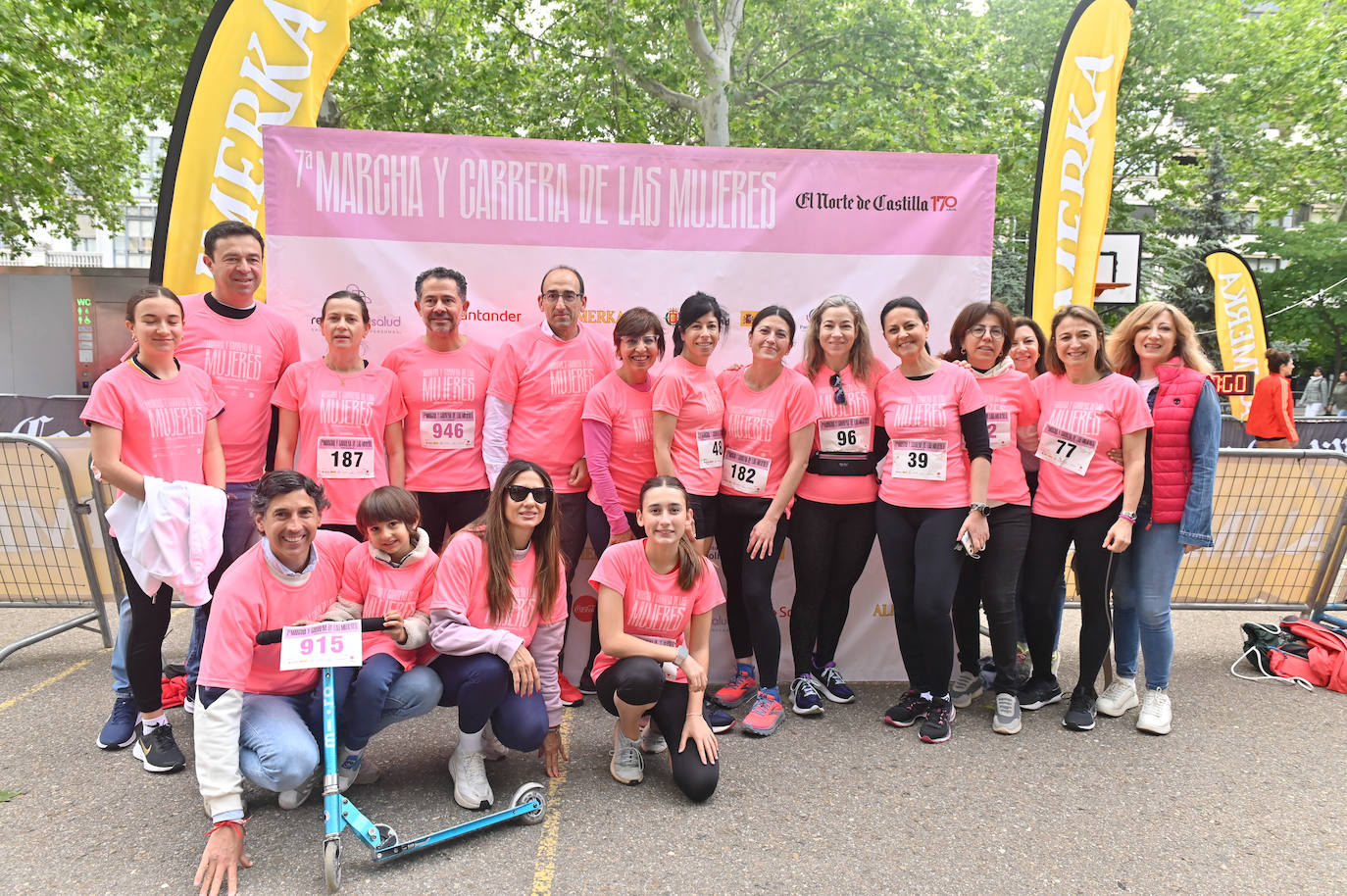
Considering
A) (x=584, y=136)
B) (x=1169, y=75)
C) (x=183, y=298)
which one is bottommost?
(x=183, y=298)

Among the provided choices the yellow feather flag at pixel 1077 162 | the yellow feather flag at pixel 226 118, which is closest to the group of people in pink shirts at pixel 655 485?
the yellow feather flag at pixel 226 118

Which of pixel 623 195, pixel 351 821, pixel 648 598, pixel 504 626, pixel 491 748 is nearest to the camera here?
pixel 351 821

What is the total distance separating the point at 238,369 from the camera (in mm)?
3543

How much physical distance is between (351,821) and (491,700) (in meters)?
0.59

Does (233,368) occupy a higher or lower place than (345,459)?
higher

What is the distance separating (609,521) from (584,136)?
12655 mm

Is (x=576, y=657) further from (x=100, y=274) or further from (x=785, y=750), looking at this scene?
(x=100, y=274)

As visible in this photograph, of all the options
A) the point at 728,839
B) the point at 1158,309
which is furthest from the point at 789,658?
the point at 1158,309

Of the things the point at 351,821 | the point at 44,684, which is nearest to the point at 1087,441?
the point at 351,821

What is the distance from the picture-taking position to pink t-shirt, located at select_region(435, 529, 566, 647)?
9.80 feet

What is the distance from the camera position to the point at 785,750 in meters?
3.53

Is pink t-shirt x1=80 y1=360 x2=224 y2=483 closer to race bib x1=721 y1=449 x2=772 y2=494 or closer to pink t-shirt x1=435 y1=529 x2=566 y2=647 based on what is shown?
pink t-shirt x1=435 y1=529 x2=566 y2=647

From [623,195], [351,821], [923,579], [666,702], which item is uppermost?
[623,195]

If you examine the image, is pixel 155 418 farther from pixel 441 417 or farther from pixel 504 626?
pixel 504 626
